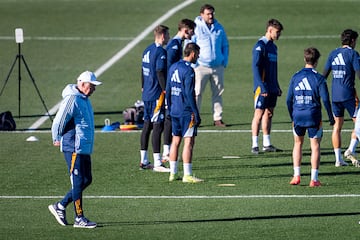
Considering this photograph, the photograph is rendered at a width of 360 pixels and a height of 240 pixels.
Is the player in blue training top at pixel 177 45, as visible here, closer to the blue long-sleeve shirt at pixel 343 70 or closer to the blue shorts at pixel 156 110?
the blue shorts at pixel 156 110

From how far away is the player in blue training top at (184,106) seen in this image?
18.9 meters

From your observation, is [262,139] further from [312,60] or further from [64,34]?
[64,34]

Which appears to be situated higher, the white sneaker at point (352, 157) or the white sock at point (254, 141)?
the white sock at point (254, 141)

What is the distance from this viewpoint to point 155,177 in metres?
20.0

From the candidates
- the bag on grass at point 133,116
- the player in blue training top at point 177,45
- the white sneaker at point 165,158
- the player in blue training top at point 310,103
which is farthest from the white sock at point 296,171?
the bag on grass at point 133,116

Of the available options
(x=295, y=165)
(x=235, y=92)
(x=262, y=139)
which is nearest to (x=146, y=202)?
(x=295, y=165)

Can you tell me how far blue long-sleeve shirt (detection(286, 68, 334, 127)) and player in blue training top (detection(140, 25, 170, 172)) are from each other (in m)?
2.78

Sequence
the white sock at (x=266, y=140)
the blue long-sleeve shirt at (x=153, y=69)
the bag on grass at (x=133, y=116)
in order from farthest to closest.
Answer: the bag on grass at (x=133, y=116) → the white sock at (x=266, y=140) → the blue long-sleeve shirt at (x=153, y=69)

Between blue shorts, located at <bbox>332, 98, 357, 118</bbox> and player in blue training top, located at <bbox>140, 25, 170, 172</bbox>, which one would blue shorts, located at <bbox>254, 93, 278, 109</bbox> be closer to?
blue shorts, located at <bbox>332, 98, 357, 118</bbox>

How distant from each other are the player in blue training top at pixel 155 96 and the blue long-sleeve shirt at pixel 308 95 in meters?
2.78

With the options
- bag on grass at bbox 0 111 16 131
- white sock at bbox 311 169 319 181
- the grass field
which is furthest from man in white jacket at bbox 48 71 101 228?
bag on grass at bbox 0 111 16 131

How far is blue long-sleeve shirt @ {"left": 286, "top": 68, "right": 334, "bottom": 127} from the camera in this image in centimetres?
1869

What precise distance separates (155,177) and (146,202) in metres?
2.24

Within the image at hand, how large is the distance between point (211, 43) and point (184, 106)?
22.8 feet
